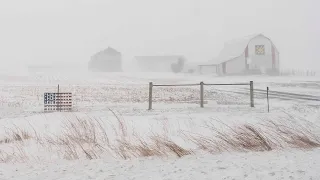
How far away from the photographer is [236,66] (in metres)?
60.2

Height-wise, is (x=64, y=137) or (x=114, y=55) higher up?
(x=114, y=55)

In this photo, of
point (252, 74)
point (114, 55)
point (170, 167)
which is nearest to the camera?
point (170, 167)

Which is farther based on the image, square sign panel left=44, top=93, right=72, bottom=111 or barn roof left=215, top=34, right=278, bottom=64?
barn roof left=215, top=34, right=278, bottom=64

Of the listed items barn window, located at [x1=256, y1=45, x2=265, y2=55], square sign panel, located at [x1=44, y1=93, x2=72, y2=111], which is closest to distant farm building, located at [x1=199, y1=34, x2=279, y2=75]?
→ barn window, located at [x1=256, y1=45, x2=265, y2=55]

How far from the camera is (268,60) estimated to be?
61031 mm

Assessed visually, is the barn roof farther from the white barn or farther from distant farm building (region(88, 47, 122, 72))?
distant farm building (region(88, 47, 122, 72))

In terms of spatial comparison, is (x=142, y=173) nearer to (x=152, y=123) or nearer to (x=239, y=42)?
(x=152, y=123)

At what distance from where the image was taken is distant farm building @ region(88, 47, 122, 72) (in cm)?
9106

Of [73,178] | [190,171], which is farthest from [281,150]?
[73,178]

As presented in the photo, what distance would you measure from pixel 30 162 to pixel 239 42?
60469 millimetres

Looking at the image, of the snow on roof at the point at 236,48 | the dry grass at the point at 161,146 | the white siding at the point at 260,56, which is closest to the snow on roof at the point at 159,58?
the snow on roof at the point at 236,48

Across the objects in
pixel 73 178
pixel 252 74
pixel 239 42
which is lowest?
pixel 73 178

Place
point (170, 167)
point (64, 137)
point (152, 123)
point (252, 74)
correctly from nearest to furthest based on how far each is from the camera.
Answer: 1. point (170, 167)
2. point (64, 137)
3. point (152, 123)
4. point (252, 74)

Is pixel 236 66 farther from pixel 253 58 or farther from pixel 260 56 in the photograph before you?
pixel 260 56
